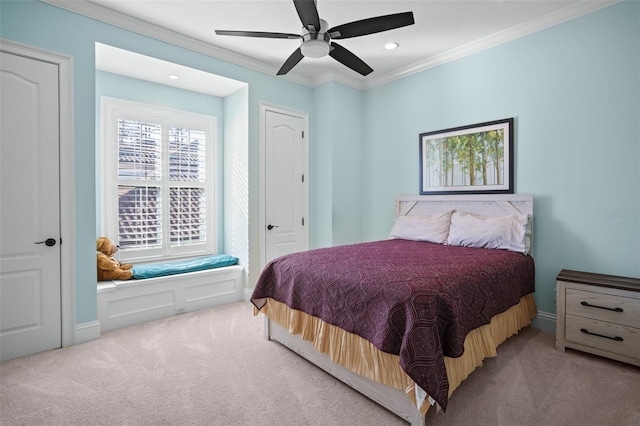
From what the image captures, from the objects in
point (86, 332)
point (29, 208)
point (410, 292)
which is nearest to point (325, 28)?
point (410, 292)

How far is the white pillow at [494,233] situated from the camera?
2931 mm

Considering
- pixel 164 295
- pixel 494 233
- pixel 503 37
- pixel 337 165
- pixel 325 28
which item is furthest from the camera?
pixel 337 165

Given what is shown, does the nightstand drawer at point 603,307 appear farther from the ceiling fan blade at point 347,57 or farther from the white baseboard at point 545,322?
the ceiling fan blade at point 347,57

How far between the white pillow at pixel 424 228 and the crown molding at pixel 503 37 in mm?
1778

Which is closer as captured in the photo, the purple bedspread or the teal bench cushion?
the purple bedspread

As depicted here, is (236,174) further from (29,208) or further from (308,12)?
(308,12)

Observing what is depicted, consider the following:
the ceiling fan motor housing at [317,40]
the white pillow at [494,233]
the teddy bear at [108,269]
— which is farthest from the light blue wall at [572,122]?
the teddy bear at [108,269]

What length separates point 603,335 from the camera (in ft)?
7.70

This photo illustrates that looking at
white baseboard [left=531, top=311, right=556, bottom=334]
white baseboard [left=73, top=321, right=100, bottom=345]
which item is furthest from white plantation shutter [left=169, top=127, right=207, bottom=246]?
white baseboard [left=531, top=311, right=556, bottom=334]

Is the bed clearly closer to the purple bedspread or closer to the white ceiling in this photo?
the purple bedspread

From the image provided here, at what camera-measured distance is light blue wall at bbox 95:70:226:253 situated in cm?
354

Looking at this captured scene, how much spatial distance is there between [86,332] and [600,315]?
4096 millimetres

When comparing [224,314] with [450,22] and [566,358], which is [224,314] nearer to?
[566,358]

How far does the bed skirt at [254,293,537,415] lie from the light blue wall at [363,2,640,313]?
0.77 m
